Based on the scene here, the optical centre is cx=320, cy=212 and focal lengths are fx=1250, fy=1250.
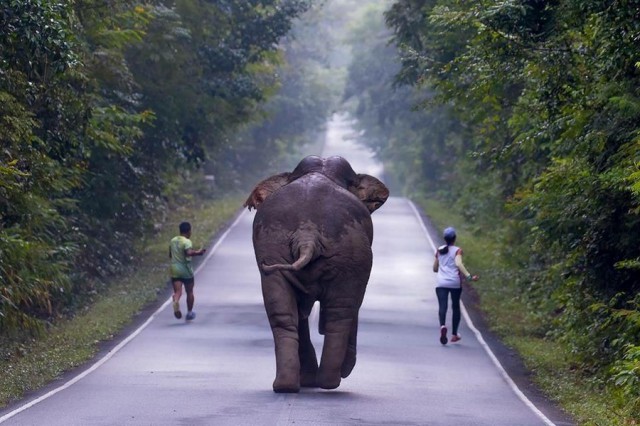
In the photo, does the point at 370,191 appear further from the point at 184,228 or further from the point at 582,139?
the point at 184,228

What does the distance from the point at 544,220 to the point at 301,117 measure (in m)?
51.8

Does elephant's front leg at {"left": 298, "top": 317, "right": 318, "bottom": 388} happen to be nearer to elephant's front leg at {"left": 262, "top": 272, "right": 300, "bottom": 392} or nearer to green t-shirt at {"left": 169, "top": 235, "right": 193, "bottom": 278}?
elephant's front leg at {"left": 262, "top": 272, "right": 300, "bottom": 392}

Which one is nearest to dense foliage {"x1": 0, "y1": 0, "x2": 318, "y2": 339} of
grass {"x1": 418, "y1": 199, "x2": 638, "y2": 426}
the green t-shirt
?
the green t-shirt

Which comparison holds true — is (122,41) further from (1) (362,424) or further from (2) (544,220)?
(1) (362,424)

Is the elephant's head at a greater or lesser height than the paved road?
greater

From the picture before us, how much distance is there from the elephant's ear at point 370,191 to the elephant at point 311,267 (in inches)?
31.8

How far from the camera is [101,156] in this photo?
25.9 m

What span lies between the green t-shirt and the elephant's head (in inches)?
273

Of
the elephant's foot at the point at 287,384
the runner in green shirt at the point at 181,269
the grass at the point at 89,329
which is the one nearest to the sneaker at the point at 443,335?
the runner in green shirt at the point at 181,269

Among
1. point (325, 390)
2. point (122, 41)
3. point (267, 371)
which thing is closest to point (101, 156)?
point (122, 41)

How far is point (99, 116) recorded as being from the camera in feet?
70.9

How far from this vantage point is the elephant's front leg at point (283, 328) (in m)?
12.9

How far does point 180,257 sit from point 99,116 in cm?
282

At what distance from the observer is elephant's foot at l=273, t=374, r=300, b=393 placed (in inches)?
509
